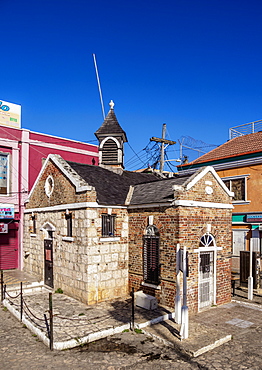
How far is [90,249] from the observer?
11406 mm

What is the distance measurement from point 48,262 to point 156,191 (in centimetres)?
630

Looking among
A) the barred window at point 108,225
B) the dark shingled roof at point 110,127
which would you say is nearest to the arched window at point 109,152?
the dark shingled roof at point 110,127

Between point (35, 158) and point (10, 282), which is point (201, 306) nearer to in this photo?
point (10, 282)

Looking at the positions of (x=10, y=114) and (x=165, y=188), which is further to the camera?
(x=10, y=114)

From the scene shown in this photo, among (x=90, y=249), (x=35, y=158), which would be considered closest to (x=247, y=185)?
(x=90, y=249)

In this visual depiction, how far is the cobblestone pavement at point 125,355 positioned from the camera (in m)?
7.19

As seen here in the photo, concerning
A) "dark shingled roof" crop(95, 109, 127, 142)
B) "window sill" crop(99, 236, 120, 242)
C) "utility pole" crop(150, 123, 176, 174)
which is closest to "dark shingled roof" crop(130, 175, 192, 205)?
"window sill" crop(99, 236, 120, 242)

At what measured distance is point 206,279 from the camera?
1138 cm

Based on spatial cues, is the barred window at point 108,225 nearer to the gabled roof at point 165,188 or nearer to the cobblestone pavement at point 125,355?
the gabled roof at point 165,188

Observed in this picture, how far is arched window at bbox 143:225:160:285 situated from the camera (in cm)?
1146

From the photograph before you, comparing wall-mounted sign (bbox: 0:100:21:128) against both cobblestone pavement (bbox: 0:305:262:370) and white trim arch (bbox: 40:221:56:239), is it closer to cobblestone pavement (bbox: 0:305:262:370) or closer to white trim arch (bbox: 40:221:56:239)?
white trim arch (bbox: 40:221:56:239)

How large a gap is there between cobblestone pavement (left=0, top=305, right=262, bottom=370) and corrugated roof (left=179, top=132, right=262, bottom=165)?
514 inches

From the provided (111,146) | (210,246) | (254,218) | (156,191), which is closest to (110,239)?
(156,191)

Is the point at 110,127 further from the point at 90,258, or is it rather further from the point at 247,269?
the point at 247,269
